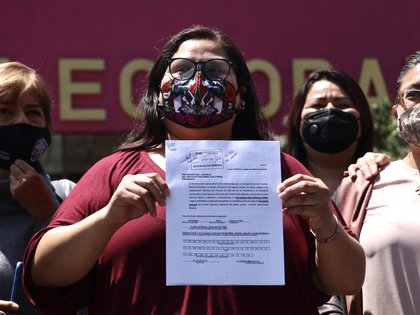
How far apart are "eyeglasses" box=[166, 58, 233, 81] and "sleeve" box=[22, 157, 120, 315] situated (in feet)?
1.28

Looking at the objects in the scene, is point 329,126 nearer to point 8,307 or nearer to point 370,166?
point 370,166

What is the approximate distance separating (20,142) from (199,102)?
1.09m

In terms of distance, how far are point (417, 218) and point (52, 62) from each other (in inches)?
225

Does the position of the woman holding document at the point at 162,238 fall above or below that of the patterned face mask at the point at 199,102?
below

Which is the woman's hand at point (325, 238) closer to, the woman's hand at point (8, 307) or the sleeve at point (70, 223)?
the sleeve at point (70, 223)

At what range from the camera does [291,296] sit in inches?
96.7

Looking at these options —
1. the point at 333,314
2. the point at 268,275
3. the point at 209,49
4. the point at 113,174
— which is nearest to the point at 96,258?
the point at 113,174

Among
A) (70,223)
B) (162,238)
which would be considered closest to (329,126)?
(162,238)

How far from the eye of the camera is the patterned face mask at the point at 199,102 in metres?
2.60

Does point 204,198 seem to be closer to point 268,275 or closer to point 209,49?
point 268,275

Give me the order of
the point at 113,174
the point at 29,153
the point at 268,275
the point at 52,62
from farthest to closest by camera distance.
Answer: the point at 52,62, the point at 29,153, the point at 113,174, the point at 268,275

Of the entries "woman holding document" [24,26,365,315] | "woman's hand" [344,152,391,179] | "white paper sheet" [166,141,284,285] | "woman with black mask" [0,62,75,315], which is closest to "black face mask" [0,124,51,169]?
"woman with black mask" [0,62,75,315]

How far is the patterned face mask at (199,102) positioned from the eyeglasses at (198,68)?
0.02m

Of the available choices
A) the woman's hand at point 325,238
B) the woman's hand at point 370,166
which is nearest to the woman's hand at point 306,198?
the woman's hand at point 325,238
